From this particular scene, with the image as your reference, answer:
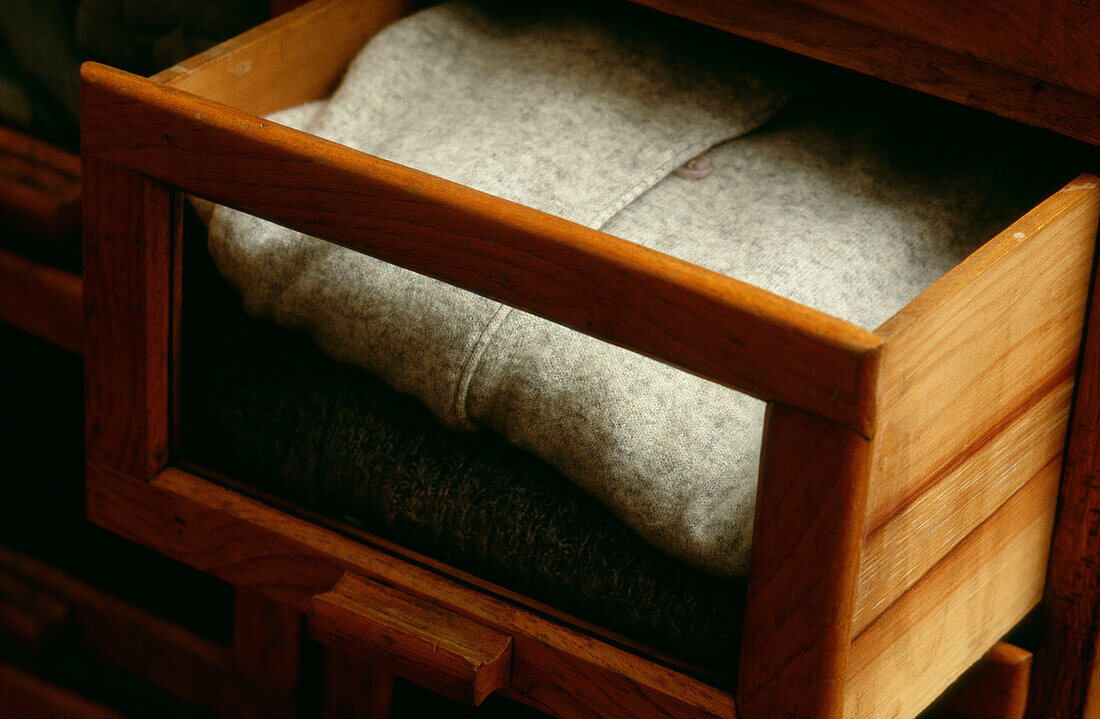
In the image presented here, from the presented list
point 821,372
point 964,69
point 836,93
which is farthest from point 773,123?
point 821,372

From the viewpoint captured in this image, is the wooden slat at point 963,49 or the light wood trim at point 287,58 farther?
the light wood trim at point 287,58

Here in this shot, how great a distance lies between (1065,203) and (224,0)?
564mm

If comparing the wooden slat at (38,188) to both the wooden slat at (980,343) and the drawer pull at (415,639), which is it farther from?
the wooden slat at (980,343)

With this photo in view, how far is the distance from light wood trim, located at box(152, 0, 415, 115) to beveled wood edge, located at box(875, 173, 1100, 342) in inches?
14.3

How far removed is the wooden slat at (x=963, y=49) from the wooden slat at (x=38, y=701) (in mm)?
689

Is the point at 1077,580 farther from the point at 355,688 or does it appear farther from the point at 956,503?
the point at 355,688

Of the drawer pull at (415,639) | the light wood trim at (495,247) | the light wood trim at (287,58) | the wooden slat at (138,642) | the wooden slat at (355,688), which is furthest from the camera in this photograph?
the wooden slat at (138,642)

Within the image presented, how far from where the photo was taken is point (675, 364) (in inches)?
18.3

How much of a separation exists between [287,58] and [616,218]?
0.70 ft

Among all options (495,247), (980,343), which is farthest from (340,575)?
(980,343)

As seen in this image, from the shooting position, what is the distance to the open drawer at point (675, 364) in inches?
17.7

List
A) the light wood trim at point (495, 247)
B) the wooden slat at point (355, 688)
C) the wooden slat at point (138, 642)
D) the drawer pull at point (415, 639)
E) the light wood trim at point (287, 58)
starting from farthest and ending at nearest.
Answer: the wooden slat at point (138, 642), the wooden slat at point (355, 688), the light wood trim at point (287, 58), the drawer pull at point (415, 639), the light wood trim at point (495, 247)

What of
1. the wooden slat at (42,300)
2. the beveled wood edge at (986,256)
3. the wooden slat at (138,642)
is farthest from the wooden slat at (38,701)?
the beveled wood edge at (986,256)

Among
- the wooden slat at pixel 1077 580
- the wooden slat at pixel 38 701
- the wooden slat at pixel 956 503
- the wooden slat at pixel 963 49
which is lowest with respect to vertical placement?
the wooden slat at pixel 38 701
